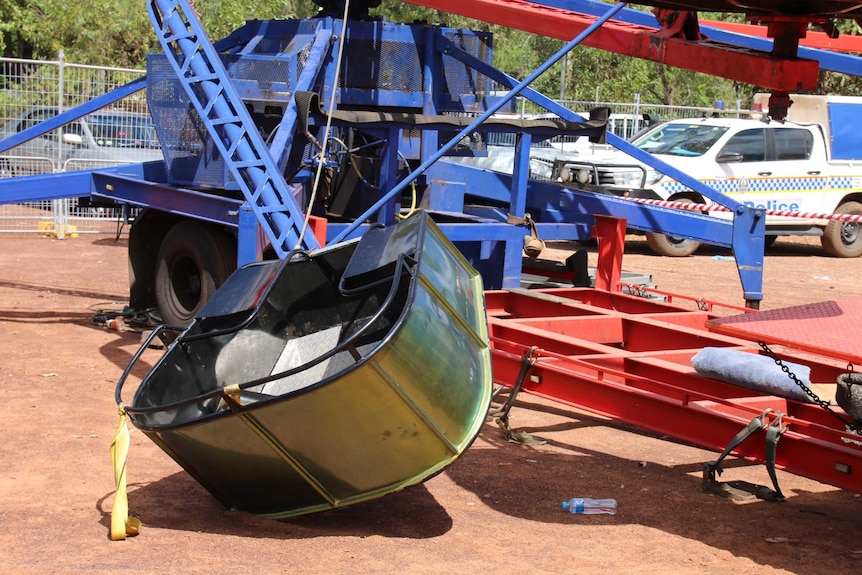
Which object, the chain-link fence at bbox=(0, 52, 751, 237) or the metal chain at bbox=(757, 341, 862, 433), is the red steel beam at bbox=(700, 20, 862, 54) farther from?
the chain-link fence at bbox=(0, 52, 751, 237)

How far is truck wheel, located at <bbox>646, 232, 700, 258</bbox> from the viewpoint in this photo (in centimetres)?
1714

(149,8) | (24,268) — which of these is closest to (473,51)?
(149,8)

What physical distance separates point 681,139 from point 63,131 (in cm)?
970

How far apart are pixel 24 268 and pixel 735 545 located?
10.7 meters

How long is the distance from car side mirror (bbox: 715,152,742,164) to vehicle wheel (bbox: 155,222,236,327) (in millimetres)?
10141

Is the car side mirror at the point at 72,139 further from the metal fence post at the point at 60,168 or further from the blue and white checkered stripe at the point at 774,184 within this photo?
the blue and white checkered stripe at the point at 774,184

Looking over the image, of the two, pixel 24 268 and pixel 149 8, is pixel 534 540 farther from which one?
pixel 24 268

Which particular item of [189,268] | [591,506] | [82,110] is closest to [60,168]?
[82,110]

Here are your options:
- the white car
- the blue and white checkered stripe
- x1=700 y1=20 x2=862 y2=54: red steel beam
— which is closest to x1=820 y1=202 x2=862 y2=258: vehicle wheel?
the blue and white checkered stripe

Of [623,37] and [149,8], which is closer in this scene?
[623,37]

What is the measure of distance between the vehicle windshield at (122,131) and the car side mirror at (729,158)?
340 inches

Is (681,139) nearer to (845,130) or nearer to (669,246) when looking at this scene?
(669,246)

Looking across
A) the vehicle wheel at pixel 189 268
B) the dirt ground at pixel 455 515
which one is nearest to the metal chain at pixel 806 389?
the dirt ground at pixel 455 515

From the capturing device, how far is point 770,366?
5.64 meters
